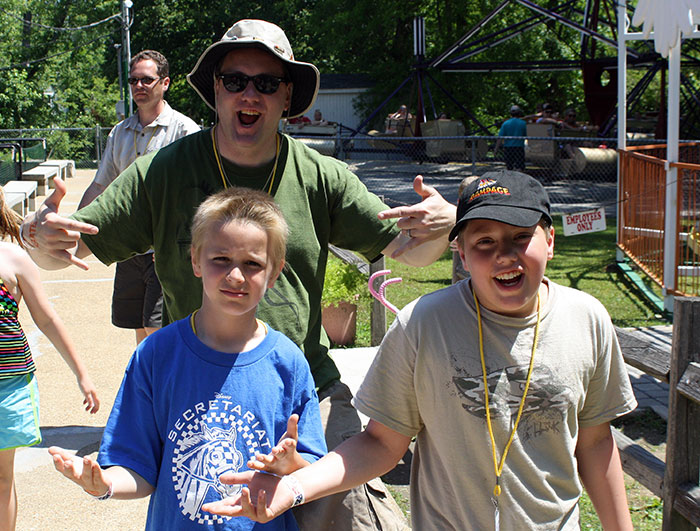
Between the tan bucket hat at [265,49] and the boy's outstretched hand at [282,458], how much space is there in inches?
58.9

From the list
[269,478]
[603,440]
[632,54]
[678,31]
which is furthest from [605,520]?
[632,54]

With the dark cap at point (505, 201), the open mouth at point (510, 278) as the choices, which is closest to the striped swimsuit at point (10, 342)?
the dark cap at point (505, 201)

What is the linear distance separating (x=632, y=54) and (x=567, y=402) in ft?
65.1

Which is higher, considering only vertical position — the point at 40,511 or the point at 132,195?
the point at 132,195

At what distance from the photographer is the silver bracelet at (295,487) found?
6.32ft

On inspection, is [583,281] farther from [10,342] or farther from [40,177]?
[40,177]

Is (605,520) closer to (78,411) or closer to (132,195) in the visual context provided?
(132,195)

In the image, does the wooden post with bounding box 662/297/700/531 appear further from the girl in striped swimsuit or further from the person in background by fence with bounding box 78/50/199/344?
the person in background by fence with bounding box 78/50/199/344

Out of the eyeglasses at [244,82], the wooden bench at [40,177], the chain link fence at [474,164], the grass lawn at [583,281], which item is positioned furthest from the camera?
the wooden bench at [40,177]

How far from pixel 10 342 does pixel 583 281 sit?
859cm

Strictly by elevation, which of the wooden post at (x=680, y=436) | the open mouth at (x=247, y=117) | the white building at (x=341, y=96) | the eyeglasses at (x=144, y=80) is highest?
the white building at (x=341, y=96)

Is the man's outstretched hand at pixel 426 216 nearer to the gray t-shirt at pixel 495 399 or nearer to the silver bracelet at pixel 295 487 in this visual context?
the gray t-shirt at pixel 495 399

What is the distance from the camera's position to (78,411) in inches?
220

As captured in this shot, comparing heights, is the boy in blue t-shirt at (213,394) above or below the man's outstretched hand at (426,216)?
below
